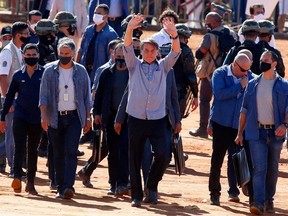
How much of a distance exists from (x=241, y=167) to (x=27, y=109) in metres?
2.69

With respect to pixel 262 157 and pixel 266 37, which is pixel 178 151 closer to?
pixel 262 157

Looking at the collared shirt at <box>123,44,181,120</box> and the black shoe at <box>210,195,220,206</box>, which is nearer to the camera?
the collared shirt at <box>123,44,181,120</box>

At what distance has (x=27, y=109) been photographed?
18.5m

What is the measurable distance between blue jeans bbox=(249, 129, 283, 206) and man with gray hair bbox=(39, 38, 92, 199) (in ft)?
6.66

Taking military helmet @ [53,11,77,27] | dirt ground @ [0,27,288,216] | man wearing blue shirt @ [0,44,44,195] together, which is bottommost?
dirt ground @ [0,27,288,216]

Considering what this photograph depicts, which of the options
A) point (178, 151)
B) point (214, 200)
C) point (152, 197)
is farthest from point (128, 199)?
point (214, 200)

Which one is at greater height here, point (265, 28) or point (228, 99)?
point (265, 28)

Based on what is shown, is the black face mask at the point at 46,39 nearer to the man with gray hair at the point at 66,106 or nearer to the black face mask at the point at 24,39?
the black face mask at the point at 24,39

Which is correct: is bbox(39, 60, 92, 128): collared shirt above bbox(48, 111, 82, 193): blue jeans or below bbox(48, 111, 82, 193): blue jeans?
above

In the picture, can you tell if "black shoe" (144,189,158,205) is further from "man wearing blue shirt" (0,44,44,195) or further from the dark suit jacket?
"man wearing blue shirt" (0,44,44,195)

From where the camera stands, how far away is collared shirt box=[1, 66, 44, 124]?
1850 centimetres

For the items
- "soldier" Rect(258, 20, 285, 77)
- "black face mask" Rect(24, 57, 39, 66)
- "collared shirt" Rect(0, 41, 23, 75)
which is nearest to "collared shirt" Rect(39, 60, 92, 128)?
"black face mask" Rect(24, 57, 39, 66)

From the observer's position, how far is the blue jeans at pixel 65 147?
1803 cm

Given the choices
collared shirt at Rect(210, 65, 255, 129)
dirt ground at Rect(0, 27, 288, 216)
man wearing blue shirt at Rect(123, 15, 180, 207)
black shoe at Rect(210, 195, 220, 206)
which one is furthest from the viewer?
black shoe at Rect(210, 195, 220, 206)
